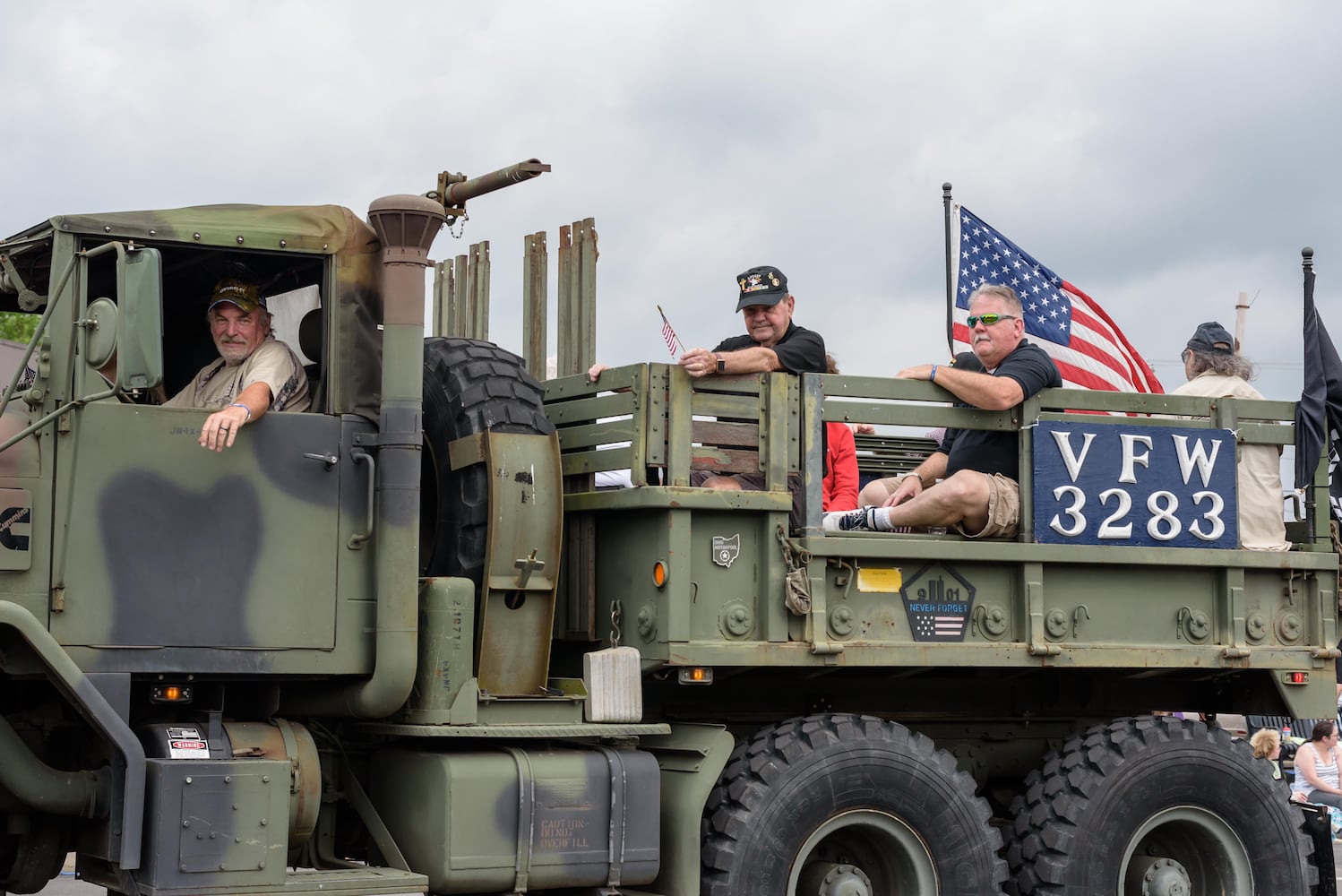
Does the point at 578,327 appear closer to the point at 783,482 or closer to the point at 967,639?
the point at 783,482

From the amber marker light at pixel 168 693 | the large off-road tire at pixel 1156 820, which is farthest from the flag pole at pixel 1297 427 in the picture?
the amber marker light at pixel 168 693

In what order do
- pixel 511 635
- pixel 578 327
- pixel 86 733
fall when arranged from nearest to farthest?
pixel 86 733, pixel 511 635, pixel 578 327

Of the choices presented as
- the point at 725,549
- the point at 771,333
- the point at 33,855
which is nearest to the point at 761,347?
the point at 771,333

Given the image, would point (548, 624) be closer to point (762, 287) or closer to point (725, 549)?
point (725, 549)

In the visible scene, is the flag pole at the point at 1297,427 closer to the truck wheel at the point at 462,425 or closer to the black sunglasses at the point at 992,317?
the black sunglasses at the point at 992,317

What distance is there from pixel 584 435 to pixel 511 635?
101 centimetres

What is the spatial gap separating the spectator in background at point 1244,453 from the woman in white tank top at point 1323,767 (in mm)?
6492

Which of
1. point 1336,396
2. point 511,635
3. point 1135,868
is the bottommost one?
point 1135,868

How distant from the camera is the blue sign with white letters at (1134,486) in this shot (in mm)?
7348

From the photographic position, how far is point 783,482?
274 inches

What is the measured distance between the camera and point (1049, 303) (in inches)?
395

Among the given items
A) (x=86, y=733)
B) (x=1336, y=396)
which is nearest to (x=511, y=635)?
(x=86, y=733)

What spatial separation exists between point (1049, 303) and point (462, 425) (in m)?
4.57

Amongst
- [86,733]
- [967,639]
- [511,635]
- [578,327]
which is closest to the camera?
[86,733]
